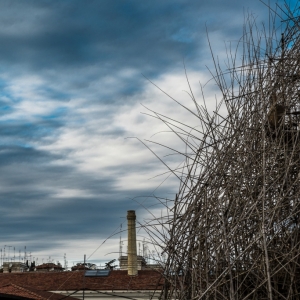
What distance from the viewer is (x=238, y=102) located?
4.77m

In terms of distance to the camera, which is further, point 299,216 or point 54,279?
point 54,279

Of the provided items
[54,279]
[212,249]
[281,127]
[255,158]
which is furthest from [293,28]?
[54,279]

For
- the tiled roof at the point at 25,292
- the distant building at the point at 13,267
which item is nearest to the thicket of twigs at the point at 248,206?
the tiled roof at the point at 25,292

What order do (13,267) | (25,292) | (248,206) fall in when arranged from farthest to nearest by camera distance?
(13,267) → (25,292) → (248,206)

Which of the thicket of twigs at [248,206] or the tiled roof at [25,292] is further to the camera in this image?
the tiled roof at [25,292]

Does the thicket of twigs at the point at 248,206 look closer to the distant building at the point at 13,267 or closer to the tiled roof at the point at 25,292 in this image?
the tiled roof at the point at 25,292

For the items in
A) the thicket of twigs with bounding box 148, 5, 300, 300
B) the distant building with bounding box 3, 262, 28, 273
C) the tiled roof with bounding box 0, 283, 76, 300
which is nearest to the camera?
the thicket of twigs with bounding box 148, 5, 300, 300

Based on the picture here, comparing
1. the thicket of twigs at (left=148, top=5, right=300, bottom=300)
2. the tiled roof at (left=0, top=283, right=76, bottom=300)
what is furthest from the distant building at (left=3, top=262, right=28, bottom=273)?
the thicket of twigs at (left=148, top=5, right=300, bottom=300)

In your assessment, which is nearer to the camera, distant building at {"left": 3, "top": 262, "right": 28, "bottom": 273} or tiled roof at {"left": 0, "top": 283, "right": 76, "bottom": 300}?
tiled roof at {"left": 0, "top": 283, "right": 76, "bottom": 300}

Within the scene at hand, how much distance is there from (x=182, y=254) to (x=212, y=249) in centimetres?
30

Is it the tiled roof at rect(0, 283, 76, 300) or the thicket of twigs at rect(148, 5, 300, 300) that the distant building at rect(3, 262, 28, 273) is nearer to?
the tiled roof at rect(0, 283, 76, 300)

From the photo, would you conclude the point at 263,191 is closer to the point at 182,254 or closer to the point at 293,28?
the point at 182,254

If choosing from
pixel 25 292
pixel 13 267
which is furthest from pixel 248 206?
pixel 13 267

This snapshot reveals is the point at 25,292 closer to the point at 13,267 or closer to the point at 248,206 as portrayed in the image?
the point at 248,206
